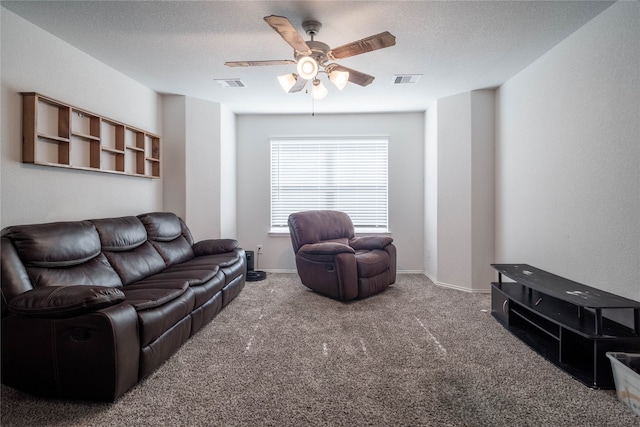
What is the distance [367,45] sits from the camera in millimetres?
2057

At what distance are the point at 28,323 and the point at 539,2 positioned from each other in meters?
3.87

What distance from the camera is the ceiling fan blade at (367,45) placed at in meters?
1.95

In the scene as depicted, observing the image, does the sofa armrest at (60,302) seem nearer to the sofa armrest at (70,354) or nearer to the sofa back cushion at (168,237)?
the sofa armrest at (70,354)

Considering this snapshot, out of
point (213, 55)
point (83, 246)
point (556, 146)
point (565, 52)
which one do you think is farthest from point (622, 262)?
point (83, 246)

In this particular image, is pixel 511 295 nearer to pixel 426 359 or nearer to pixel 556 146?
pixel 426 359

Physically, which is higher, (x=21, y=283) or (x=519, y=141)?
(x=519, y=141)

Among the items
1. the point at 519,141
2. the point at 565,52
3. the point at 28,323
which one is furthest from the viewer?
the point at 519,141

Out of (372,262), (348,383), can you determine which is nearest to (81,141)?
(348,383)

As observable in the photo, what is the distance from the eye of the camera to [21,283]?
184 cm

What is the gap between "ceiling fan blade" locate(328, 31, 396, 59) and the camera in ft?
6.40

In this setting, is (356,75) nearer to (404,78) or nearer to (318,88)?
(318,88)

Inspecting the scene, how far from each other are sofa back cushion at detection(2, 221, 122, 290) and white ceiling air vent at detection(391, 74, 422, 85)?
11.2 ft

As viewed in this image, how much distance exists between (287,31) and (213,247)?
265 cm

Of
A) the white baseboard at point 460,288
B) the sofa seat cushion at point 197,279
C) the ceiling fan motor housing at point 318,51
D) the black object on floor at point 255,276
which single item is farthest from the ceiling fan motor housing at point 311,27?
the white baseboard at point 460,288
